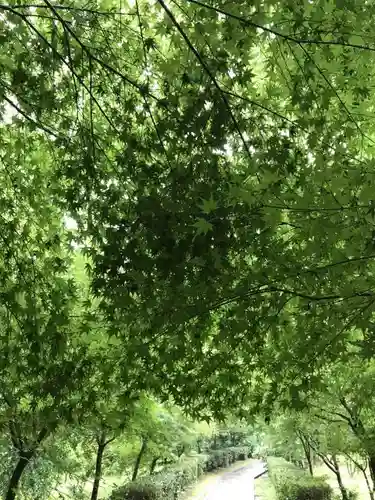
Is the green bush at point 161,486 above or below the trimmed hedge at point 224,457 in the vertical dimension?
below

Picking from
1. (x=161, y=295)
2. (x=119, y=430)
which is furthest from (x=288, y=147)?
(x=119, y=430)

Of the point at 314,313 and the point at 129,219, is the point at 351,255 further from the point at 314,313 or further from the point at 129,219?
the point at 129,219

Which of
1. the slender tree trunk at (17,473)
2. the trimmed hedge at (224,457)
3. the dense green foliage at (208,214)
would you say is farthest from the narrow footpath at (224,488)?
the dense green foliage at (208,214)

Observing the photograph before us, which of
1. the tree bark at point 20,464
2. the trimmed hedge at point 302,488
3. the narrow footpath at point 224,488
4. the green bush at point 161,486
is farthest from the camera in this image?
the narrow footpath at point 224,488

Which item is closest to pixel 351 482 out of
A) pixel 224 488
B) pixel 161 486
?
pixel 224 488

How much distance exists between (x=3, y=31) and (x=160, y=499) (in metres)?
14.4

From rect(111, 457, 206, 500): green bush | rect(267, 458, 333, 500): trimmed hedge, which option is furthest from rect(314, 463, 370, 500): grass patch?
rect(111, 457, 206, 500): green bush

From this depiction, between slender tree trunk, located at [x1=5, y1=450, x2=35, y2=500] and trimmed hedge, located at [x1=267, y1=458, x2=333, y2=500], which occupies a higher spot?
slender tree trunk, located at [x1=5, y1=450, x2=35, y2=500]

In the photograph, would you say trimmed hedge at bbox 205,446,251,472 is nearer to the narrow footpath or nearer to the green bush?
the narrow footpath

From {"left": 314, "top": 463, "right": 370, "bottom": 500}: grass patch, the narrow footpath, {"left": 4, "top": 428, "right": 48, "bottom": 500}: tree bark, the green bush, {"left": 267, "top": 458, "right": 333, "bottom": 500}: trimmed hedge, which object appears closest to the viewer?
{"left": 4, "top": 428, "right": 48, "bottom": 500}: tree bark

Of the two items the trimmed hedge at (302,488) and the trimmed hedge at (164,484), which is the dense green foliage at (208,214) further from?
the trimmed hedge at (302,488)

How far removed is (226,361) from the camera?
12.8ft

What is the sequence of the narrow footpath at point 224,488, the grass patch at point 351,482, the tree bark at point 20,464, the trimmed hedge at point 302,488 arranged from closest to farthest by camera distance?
the tree bark at point 20,464 < the trimmed hedge at point 302,488 < the grass patch at point 351,482 < the narrow footpath at point 224,488

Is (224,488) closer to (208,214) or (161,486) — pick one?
(161,486)
